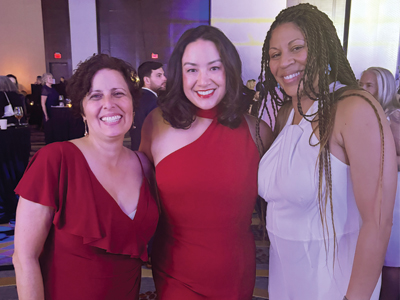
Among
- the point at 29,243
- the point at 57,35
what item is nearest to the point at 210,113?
the point at 29,243

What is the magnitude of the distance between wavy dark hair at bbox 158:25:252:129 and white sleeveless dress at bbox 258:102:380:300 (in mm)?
286

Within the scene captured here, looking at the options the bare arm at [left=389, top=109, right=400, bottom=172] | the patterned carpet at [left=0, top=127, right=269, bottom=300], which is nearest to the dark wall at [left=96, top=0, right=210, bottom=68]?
the patterned carpet at [left=0, top=127, right=269, bottom=300]

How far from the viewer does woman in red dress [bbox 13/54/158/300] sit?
44.2 inches

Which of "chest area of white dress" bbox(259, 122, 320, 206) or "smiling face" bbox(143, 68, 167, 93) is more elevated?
"smiling face" bbox(143, 68, 167, 93)

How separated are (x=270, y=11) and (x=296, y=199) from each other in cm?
717

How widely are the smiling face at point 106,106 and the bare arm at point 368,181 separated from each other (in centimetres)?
85

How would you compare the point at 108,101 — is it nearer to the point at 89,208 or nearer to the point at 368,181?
the point at 89,208

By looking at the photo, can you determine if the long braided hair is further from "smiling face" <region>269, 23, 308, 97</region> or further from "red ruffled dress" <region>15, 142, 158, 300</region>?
"red ruffled dress" <region>15, 142, 158, 300</region>

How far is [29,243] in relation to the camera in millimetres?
1116

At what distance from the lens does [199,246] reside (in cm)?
141

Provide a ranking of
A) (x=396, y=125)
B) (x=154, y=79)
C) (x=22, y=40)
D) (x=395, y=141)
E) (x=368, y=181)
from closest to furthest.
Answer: (x=368, y=181) → (x=395, y=141) → (x=396, y=125) → (x=154, y=79) → (x=22, y=40)

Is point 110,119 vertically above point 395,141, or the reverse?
point 110,119

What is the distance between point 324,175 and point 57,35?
33.4ft

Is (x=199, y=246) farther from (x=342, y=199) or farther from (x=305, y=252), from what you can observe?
(x=342, y=199)
